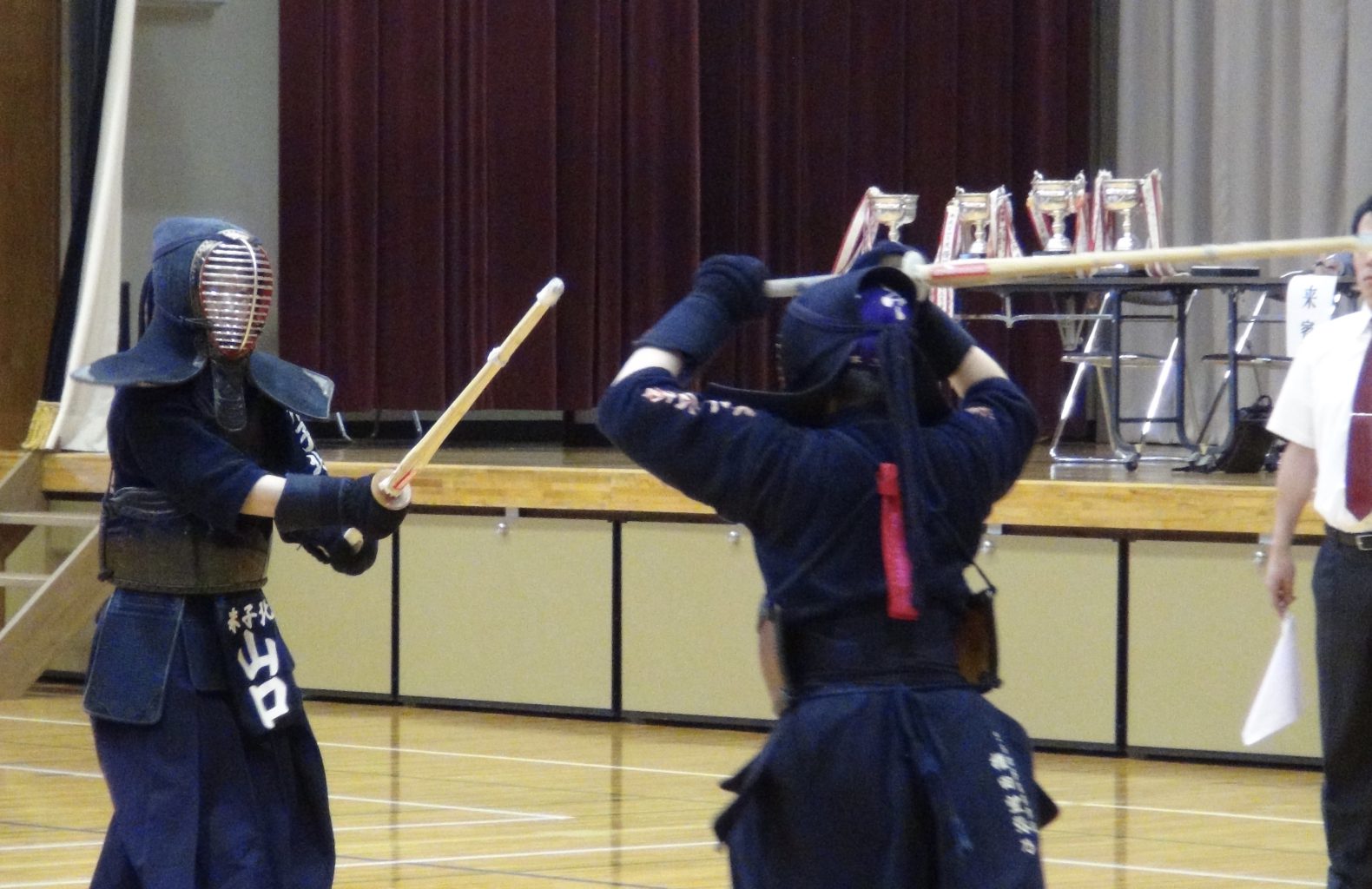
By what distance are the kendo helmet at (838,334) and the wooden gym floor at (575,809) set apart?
2.32 meters

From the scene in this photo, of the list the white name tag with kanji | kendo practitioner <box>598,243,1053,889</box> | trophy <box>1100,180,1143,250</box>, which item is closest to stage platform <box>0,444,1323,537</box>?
the white name tag with kanji


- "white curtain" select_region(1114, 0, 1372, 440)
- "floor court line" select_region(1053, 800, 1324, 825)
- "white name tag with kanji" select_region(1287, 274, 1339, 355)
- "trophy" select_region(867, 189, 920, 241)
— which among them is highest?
"white curtain" select_region(1114, 0, 1372, 440)

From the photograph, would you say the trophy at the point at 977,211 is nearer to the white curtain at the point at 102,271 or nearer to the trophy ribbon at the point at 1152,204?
the trophy ribbon at the point at 1152,204

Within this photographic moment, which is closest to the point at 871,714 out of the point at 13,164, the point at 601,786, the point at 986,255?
the point at 601,786

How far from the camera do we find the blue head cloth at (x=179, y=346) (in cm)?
304

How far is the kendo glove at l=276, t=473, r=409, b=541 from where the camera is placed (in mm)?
2998

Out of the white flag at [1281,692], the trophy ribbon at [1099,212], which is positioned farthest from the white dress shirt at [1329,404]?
the trophy ribbon at [1099,212]

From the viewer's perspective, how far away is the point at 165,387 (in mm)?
3049

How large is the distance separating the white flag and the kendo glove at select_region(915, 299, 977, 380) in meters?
1.72

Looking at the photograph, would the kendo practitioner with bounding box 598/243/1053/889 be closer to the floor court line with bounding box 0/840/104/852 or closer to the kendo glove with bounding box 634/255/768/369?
the kendo glove with bounding box 634/255/768/369

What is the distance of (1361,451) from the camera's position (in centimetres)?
376

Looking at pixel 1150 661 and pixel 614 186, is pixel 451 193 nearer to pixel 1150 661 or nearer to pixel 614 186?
pixel 614 186

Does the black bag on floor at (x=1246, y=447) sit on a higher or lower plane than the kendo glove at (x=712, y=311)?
lower

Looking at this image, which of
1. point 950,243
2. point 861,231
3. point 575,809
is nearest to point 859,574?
point 575,809
